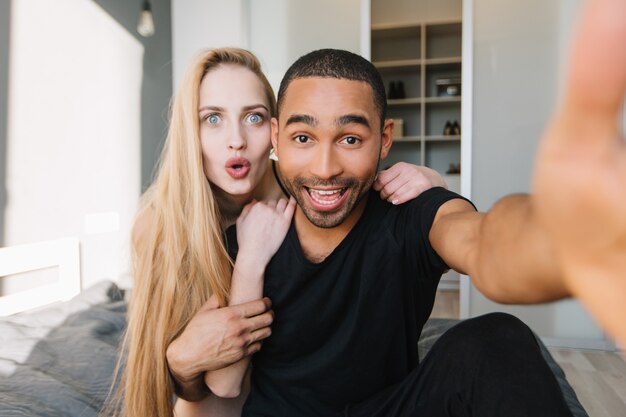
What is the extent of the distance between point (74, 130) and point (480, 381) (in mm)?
2584

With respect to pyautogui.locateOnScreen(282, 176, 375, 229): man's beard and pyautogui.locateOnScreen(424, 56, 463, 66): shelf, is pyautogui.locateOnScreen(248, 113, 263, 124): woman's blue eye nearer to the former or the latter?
pyautogui.locateOnScreen(282, 176, 375, 229): man's beard

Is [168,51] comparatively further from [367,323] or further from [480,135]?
[367,323]

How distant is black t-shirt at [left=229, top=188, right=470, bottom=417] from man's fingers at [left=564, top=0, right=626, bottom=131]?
728 mm

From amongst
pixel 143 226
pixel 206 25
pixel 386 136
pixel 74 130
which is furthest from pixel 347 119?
pixel 206 25

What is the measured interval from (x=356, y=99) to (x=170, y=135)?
59cm

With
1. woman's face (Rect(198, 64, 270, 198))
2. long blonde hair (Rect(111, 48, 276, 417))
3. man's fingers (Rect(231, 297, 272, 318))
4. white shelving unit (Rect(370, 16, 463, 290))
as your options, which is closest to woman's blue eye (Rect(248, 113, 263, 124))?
woman's face (Rect(198, 64, 270, 198))

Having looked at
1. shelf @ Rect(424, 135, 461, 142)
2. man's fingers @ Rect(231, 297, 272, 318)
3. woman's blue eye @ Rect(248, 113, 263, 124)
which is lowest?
man's fingers @ Rect(231, 297, 272, 318)

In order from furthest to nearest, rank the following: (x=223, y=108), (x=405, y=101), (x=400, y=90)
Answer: (x=400, y=90), (x=405, y=101), (x=223, y=108)

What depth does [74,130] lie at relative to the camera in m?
2.81

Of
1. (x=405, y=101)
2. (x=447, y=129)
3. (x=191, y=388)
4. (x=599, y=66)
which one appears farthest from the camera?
(x=447, y=129)

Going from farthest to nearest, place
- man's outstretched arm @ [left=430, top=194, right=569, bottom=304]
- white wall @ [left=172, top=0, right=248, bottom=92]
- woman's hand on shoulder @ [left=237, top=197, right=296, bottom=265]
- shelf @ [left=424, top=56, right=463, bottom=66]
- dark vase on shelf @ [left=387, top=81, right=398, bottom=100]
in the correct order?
dark vase on shelf @ [left=387, top=81, right=398, bottom=100], shelf @ [left=424, top=56, right=463, bottom=66], white wall @ [left=172, top=0, right=248, bottom=92], woman's hand on shoulder @ [left=237, top=197, right=296, bottom=265], man's outstretched arm @ [left=430, top=194, right=569, bottom=304]

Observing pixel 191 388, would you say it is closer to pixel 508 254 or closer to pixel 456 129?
pixel 508 254

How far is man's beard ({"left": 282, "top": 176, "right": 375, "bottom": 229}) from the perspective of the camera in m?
1.06

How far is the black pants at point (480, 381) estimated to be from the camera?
87 centimetres
